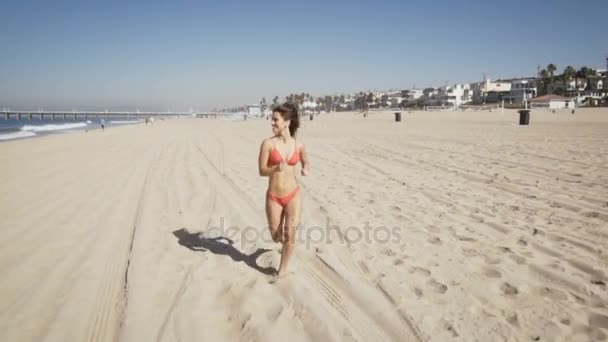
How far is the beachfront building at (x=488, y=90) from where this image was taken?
310 ft

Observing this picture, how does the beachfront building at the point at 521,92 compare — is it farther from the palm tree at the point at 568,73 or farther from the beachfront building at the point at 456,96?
the beachfront building at the point at 456,96

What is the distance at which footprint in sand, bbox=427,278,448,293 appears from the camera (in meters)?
3.00

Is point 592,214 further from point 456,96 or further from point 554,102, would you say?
point 456,96

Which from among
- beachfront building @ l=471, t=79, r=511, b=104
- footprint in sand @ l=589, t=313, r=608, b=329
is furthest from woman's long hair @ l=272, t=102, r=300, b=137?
beachfront building @ l=471, t=79, r=511, b=104

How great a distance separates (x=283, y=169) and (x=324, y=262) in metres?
1.25

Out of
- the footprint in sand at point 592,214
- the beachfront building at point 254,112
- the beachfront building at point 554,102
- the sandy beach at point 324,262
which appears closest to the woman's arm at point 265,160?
the sandy beach at point 324,262

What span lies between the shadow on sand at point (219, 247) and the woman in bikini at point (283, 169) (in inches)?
25.7

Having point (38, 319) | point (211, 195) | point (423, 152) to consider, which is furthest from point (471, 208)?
point (423, 152)

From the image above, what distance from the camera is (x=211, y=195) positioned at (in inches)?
263

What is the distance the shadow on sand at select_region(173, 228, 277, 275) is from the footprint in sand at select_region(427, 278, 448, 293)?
4.91ft

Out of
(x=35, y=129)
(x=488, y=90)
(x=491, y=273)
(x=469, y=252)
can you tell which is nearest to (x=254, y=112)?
(x=35, y=129)

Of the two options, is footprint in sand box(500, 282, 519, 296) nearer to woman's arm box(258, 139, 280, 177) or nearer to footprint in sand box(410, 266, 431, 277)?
footprint in sand box(410, 266, 431, 277)

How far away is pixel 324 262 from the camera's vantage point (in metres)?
3.68

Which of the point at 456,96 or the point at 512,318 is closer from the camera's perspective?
the point at 512,318
